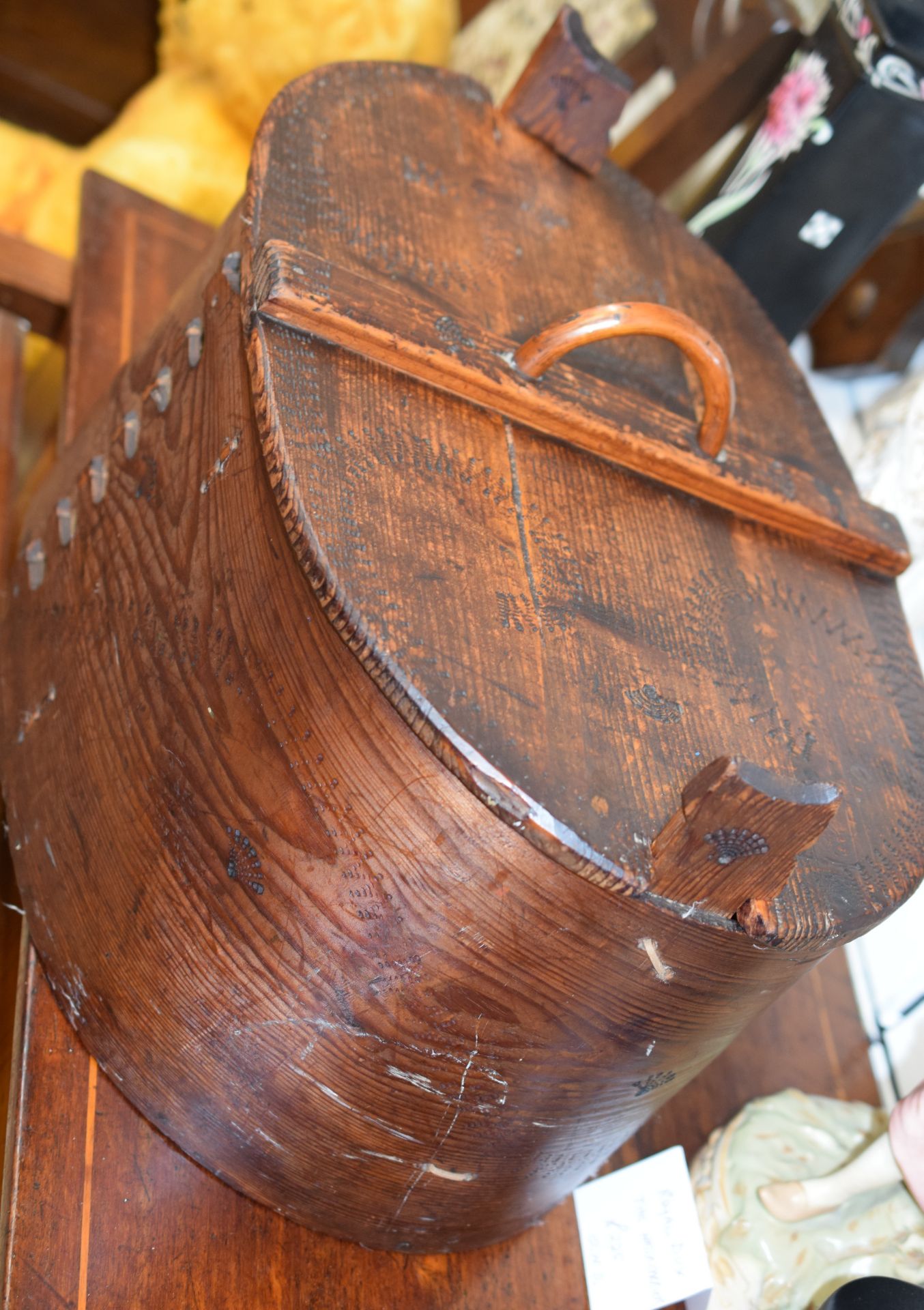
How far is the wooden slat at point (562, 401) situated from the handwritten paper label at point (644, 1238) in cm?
90

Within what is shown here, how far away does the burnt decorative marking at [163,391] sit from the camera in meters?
1.50

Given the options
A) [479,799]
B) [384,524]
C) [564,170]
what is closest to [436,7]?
[564,170]

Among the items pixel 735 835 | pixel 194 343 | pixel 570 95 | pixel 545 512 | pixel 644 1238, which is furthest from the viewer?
pixel 570 95

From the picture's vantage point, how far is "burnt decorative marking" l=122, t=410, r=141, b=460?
155 centimetres

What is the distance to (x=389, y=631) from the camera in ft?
3.52

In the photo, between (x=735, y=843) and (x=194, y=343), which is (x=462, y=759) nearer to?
(x=735, y=843)

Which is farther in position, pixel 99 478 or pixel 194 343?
pixel 99 478

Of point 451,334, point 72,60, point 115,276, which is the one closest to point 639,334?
point 451,334

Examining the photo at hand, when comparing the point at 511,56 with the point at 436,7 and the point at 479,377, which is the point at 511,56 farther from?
the point at 479,377

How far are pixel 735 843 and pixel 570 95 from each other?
135 cm

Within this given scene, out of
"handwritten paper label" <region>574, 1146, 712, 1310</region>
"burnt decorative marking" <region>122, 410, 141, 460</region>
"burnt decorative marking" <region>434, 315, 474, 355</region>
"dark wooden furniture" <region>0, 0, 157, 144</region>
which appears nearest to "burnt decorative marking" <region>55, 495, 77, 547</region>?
"burnt decorative marking" <region>122, 410, 141, 460</region>

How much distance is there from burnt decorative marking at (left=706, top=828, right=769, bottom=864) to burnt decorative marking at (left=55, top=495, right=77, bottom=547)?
3.46ft

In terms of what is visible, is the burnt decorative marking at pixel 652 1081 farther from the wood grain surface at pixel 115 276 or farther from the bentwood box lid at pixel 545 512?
the wood grain surface at pixel 115 276

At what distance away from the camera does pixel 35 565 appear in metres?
1.69
